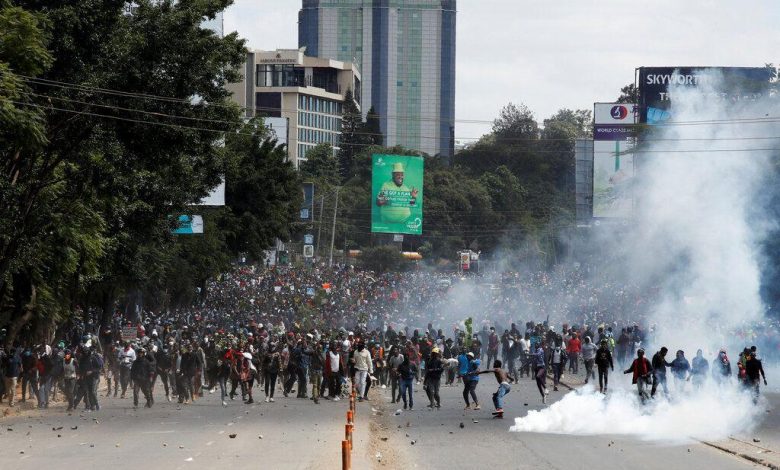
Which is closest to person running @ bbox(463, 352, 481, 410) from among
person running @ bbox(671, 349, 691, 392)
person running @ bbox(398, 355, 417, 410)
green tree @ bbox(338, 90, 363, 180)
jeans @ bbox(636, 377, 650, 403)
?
person running @ bbox(398, 355, 417, 410)

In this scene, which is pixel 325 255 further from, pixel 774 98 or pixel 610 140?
pixel 774 98

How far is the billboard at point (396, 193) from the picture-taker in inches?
2254

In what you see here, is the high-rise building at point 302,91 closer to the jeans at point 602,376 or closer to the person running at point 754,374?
the jeans at point 602,376

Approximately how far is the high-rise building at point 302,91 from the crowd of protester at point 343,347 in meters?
95.2

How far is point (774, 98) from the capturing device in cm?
5853

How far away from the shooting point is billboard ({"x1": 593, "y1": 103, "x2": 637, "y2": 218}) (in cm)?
7038

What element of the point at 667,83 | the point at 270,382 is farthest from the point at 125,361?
the point at 667,83

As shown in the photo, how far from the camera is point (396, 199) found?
58.4m

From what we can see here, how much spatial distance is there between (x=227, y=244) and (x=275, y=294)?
5.64m

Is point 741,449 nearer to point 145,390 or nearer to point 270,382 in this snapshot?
point 145,390

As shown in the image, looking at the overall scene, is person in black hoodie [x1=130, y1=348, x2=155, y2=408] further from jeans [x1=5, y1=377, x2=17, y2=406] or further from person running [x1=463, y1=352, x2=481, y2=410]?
person running [x1=463, y1=352, x2=481, y2=410]

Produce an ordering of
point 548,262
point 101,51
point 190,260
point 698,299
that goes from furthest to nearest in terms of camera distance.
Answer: point 548,262 < point 190,260 < point 698,299 < point 101,51

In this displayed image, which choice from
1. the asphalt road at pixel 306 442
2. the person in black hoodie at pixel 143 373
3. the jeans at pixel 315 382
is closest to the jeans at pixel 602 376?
the asphalt road at pixel 306 442

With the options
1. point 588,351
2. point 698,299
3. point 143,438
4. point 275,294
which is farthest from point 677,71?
point 143,438
